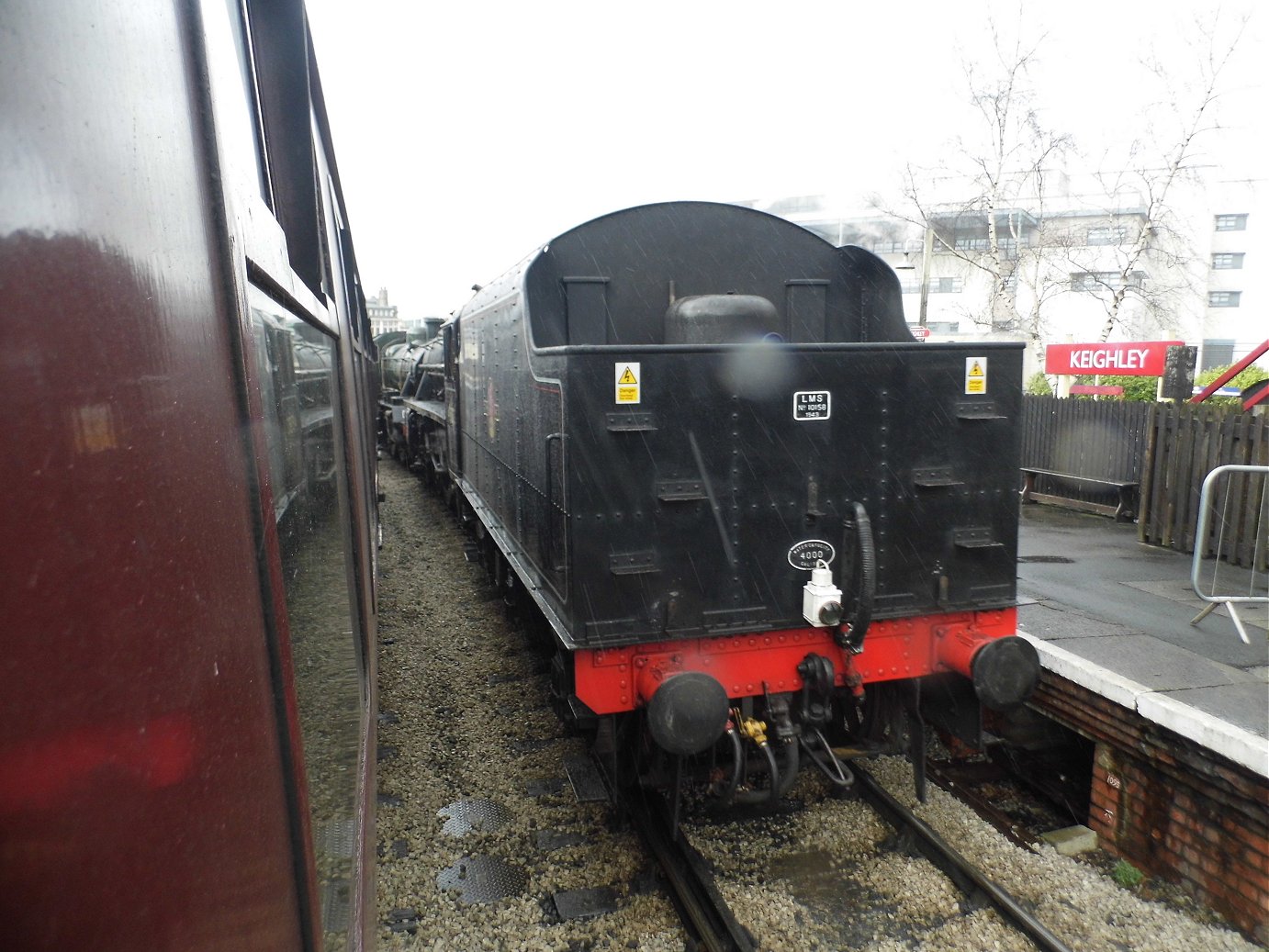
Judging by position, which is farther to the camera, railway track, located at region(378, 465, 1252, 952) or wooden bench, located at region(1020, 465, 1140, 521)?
wooden bench, located at region(1020, 465, 1140, 521)

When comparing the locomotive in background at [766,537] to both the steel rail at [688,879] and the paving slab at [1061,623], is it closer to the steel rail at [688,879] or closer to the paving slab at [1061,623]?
the steel rail at [688,879]

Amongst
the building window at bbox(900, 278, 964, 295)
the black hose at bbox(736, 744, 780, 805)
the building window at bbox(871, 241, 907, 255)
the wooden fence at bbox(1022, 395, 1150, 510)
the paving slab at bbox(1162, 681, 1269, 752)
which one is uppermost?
the building window at bbox(871, 241, 907, 255)

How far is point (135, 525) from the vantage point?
68 centimetres

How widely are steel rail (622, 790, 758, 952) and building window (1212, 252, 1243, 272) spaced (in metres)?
42.6

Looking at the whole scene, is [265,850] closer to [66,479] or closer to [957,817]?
[66,479]

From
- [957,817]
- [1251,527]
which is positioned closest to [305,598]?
[957,817]

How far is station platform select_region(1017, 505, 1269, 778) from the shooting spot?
443 centimetres

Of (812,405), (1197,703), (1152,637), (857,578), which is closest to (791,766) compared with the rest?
(857,578)

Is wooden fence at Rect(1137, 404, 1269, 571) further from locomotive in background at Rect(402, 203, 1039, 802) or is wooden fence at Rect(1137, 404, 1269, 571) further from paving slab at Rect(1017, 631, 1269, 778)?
locomotive in background at Rect(402, 203, 1039, 802)

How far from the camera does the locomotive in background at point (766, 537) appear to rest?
3979 mm

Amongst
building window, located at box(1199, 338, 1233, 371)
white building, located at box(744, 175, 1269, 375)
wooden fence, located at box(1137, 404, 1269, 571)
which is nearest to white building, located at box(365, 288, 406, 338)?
white building, located at box(744, 175, 1269, 375)

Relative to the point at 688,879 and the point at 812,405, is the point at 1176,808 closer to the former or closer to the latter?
the point at 688,879

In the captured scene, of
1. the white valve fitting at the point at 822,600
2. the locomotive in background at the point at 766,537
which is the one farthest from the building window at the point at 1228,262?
the white valve fitting at the point at 822,600

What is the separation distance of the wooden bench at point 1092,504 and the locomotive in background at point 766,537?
24.2ft
